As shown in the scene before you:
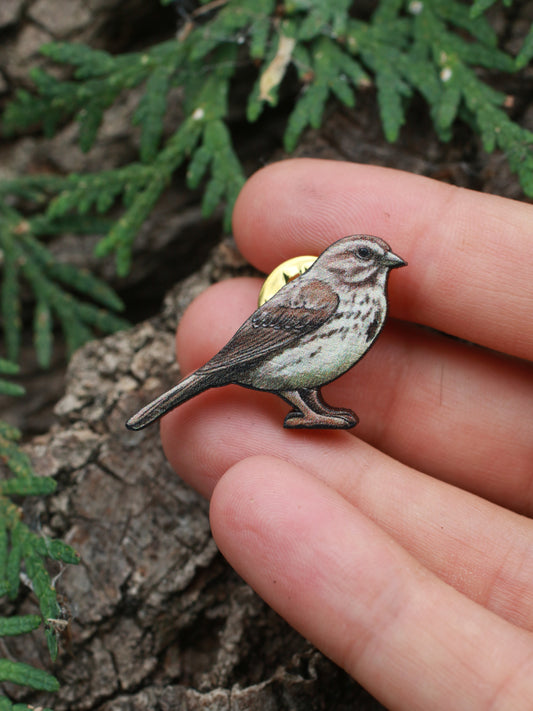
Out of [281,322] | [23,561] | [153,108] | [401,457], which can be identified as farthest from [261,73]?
[23,561]

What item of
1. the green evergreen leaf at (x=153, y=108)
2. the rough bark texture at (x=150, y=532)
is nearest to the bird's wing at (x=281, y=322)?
the rough bark texture at (x=150, y=532)

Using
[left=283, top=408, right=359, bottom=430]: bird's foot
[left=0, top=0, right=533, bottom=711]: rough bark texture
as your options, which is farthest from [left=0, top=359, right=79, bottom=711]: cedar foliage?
[left=283, top=408, right=359, bottom=430]: bird's foot

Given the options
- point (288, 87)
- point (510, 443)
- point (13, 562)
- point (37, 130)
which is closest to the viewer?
point (13, 562)

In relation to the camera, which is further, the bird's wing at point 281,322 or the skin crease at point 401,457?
the bird's wing at point 281,322

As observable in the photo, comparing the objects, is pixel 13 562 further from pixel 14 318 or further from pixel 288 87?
pixel 288 87

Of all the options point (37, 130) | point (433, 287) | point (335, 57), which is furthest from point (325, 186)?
point (37, 130)

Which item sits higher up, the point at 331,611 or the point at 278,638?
the point at 331,611

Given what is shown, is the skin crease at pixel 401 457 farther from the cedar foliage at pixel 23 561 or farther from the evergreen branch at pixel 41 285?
the evergreen branch at pixel 41 285
